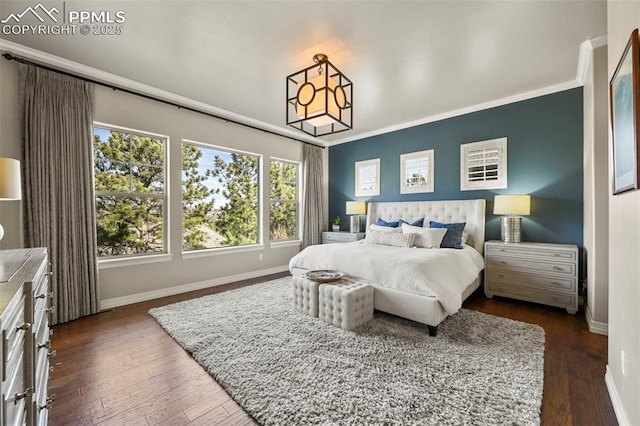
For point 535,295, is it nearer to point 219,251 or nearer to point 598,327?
point 598,327

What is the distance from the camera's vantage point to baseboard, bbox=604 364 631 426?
148 cm

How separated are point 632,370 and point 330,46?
10.4 ft

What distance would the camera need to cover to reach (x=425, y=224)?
461 cm

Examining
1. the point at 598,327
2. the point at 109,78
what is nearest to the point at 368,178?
the point at 598,327

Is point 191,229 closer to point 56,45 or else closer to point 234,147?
point 234,147

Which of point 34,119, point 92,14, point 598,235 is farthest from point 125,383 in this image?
point 598,235

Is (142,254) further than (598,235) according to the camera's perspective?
Yes

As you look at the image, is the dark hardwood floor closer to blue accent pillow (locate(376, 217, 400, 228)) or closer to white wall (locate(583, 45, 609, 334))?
white wall (locate(583, 45, 609, 334))

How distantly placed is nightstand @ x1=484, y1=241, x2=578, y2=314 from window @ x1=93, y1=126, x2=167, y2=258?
4.60 m

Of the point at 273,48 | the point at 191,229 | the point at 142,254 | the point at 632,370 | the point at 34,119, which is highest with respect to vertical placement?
the point at 273,48

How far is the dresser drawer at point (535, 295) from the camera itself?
3.15 meters

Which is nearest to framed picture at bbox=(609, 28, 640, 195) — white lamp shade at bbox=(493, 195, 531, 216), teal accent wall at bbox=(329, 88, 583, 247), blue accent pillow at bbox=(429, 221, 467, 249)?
white lamp shade at bbox=(493, 195, 531, 216)

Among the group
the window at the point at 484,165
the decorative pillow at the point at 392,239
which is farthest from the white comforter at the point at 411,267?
the window at the point at 484,165

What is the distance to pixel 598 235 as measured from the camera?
270cm
